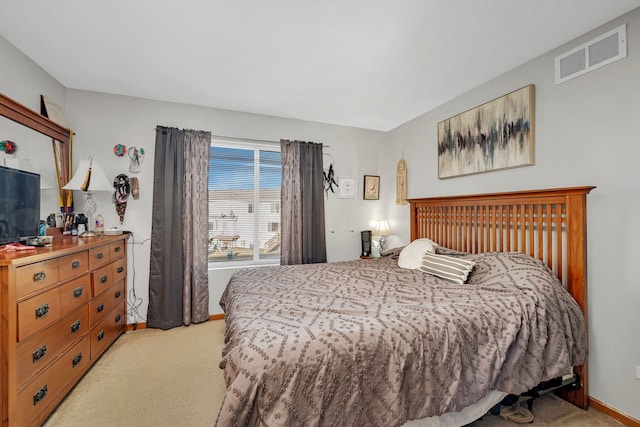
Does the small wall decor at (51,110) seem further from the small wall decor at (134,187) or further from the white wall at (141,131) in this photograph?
the small wall decor at (134,187)

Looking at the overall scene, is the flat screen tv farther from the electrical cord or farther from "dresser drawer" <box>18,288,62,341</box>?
the electrical cord

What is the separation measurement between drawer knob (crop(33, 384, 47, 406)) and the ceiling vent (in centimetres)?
409

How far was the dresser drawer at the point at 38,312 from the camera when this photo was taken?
149 cm

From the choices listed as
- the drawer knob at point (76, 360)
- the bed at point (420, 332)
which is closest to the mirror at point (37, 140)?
the drawer knob at point (76, 360)

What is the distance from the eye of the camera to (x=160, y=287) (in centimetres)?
314

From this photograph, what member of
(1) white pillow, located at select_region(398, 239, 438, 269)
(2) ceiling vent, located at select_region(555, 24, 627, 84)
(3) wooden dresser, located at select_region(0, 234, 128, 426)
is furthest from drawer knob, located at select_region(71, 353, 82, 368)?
(2) ceiling vent, located at select_region(555, 24, 627, 84)

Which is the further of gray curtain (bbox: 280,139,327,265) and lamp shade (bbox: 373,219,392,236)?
lamp shade (bbox: 373,219,392,236)

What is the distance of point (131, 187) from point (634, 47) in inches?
174

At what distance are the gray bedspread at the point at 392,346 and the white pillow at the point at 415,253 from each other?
0.64 metres

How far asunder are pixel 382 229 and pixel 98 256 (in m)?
3.25

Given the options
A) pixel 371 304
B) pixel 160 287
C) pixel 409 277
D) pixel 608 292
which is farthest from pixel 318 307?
pixel 160 287

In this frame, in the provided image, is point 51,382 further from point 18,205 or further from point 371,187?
point 371,187

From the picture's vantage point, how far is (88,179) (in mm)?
2678

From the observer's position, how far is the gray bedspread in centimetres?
115
